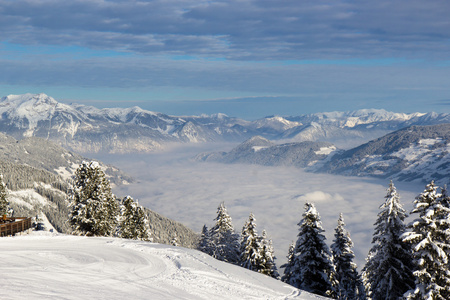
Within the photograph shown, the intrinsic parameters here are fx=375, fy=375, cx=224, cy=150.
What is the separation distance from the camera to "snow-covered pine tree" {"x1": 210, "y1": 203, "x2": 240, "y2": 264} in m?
57.1

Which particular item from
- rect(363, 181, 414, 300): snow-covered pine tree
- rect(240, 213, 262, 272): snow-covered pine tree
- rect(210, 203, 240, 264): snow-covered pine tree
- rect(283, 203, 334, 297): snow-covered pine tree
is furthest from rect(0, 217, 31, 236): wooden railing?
rect(363, 181, 414, 300): snow-covered pine tree

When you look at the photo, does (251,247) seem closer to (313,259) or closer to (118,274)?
(313,259)

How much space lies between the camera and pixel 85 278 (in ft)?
75.3

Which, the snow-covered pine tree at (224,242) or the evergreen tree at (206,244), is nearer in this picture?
the snow-covered pine tree at (224,242)

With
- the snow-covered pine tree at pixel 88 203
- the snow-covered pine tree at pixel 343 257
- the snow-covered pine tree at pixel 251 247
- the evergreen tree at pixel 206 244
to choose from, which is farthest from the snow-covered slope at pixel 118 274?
the evergreen tree at pixel 206 244

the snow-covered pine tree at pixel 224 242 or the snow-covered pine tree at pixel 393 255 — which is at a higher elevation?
the snow-covered pine tree at pixel 393 255

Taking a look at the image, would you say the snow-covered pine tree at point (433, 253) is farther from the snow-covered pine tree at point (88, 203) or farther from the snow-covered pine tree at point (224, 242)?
the snow-covered pine tree at point (88, 203)

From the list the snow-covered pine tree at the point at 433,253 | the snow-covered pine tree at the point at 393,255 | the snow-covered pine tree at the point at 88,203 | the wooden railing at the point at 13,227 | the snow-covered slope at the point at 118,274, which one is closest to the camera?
the snow-covered slope at the point at 118,274

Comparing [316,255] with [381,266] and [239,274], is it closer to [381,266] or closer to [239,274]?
[381,266]

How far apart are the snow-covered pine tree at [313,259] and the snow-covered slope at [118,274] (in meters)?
8.12

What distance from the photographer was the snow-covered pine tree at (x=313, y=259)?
3681cm

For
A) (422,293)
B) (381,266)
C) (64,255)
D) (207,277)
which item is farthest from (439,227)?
(64,255)

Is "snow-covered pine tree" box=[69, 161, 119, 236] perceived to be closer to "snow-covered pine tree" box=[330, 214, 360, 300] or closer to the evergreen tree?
the evergreen tree

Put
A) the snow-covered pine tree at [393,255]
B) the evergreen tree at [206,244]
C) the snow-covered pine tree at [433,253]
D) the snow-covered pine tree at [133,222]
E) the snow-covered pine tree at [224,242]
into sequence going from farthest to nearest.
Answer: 1. the evergreen tree at [206,244]
2. the snow-covered pine tree at [224,242]
3. the snow-covered pine tree at [133,222]
4. the snow-covered pine tree at [393,255]
5. the snow-covered pine tree at [433,253]
